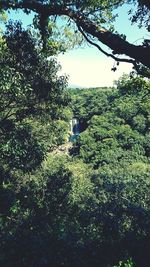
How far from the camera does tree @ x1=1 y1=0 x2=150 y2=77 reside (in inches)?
291

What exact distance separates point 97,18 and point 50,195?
29.8 feet

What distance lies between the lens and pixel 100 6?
10.8m

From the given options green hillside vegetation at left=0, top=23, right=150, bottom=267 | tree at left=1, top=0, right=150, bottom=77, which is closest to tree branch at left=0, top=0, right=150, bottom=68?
tree at left=1, top=0, right=150, bottom=77

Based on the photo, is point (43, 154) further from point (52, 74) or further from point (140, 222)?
point (140, 222)

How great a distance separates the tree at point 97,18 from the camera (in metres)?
7.38

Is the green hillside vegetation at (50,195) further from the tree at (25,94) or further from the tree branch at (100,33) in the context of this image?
the tree branch at (100,33)

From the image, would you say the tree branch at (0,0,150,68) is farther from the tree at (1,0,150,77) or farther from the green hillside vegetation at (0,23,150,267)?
the green hillside vegetation at (0,23,150,267)

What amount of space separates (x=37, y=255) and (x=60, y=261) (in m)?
0.84

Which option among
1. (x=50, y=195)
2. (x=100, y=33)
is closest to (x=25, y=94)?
(x=50, y=195)

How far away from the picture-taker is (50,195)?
16984mm

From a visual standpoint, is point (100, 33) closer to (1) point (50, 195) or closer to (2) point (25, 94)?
(2) point (25, 94)

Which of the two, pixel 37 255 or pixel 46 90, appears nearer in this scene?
pixel 37 255

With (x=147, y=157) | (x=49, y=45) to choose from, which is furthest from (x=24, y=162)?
(x=147, y=157)

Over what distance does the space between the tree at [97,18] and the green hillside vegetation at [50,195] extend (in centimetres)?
254
